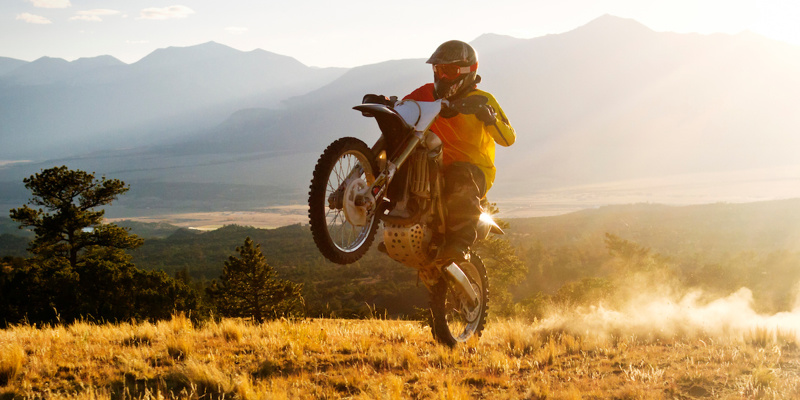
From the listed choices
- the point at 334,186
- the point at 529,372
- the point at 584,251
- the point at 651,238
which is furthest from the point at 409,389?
the point at 651,238

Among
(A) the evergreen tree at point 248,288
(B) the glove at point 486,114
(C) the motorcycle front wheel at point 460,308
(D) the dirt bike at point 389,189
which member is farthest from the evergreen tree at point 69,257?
(B) the glove at point 486,114

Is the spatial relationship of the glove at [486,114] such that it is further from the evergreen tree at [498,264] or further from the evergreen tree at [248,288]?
the evergreen tree at [248,288]

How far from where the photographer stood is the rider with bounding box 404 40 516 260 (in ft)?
22.1

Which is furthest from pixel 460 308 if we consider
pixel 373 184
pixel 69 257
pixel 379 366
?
pixel 69 257

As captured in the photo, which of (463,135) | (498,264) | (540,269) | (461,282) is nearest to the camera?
(463,135)

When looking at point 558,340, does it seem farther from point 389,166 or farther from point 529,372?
point 389,166

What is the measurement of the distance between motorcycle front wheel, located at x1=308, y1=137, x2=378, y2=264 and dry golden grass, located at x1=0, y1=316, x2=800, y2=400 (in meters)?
1.34

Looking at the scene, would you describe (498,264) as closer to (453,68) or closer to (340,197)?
(453,68)

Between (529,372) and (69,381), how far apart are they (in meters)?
4.74

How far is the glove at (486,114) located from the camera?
6.39 metres

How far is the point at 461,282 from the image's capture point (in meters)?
7.67

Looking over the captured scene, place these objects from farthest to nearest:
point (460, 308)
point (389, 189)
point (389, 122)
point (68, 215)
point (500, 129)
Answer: point (68, 215), point (460, 308), point (500, 129), point (389, 189), point (389, 122)

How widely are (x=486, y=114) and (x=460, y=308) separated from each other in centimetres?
328

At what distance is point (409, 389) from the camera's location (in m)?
5.67
